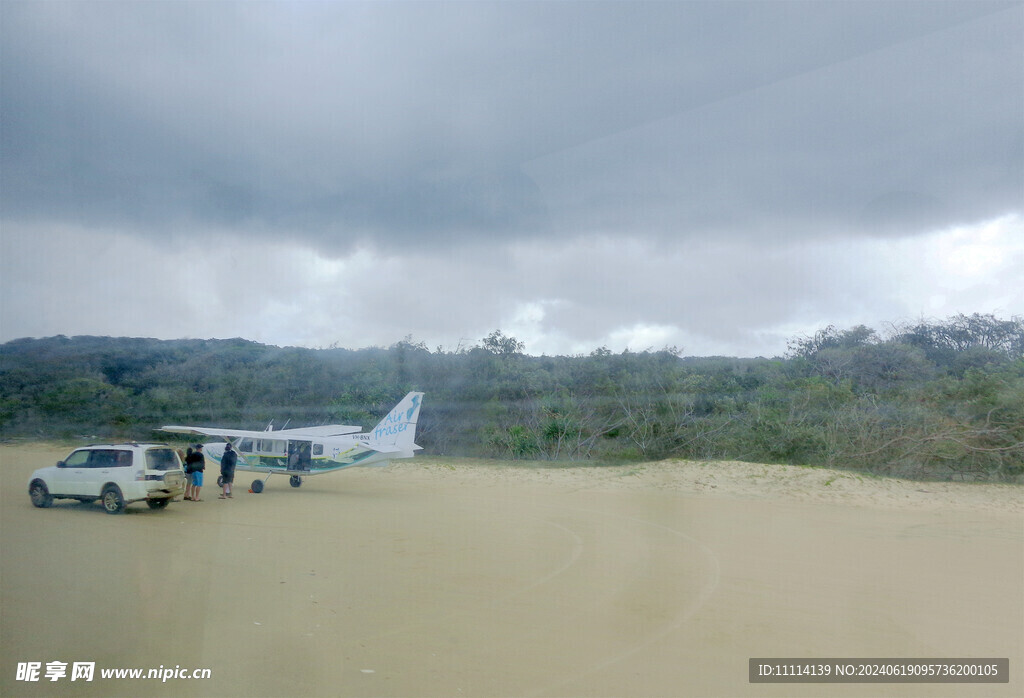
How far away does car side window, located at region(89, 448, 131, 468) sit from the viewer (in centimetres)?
1293

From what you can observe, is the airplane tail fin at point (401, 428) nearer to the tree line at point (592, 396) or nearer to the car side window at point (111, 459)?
the car side window at point (111, 459)

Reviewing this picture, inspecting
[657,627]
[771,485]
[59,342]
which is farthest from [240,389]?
[657,627]

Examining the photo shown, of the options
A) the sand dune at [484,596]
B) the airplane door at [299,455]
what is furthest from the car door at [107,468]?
the airplane door at [299,455]

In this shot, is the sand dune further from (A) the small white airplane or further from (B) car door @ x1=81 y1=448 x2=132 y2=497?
(A) the small white airplane

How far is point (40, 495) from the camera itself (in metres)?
13.4

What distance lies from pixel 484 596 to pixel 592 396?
23429mm

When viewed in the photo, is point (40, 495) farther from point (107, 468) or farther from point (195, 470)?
point (195, 470)

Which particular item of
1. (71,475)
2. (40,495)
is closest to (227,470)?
(71,475)

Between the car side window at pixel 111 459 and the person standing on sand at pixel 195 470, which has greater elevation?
the car side window at pixel 111 459

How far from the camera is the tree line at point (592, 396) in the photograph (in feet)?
78.2

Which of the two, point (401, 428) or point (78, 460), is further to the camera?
point (401, 428)

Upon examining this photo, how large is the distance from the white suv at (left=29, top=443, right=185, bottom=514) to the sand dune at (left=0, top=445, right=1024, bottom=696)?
0.41 m

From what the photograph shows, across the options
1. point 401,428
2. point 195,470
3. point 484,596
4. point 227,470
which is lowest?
point 484,596

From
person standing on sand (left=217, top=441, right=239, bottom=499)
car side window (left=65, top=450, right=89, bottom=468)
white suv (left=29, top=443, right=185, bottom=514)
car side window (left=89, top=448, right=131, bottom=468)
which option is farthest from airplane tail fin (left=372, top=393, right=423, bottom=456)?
car side window (left=65, top=450, right=89, bottom=468)
